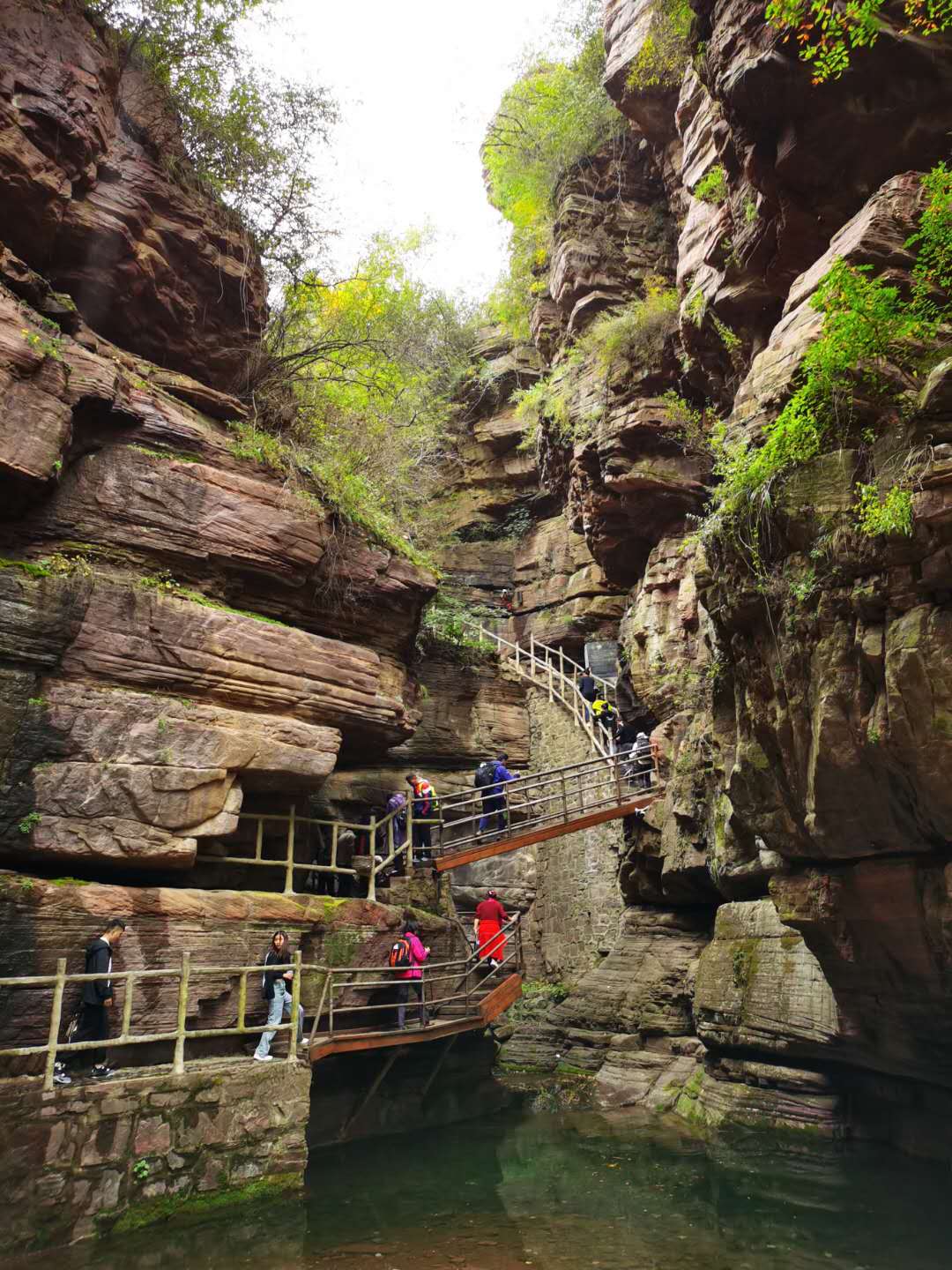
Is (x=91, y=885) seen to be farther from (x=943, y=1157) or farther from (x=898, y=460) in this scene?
(x=943, y=1157)

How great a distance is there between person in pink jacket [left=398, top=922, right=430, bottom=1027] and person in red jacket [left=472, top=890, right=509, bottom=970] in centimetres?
181

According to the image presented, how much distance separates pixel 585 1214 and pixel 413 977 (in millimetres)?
4055

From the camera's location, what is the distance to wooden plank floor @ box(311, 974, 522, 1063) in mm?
10359

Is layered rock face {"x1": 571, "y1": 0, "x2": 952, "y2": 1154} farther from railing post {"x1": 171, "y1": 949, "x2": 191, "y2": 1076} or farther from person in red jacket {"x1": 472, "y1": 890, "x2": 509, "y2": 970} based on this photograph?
railing post {"x1": 171, "y1": 949, "x2": 191, "y2": 1076}

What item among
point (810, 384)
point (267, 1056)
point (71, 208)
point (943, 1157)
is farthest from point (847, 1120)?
point (71, 208)

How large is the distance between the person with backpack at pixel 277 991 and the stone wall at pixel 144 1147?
46 cm

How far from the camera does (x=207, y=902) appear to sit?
10.5 m

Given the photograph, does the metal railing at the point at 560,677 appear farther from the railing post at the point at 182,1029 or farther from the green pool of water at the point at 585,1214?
the railing post at the point at 182,1029

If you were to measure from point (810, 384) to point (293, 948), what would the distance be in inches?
351

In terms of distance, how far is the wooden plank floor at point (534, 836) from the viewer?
46.4 feet

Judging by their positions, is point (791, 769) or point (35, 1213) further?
point (791, 769)

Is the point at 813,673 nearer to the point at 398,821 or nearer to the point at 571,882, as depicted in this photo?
the point at 398,821

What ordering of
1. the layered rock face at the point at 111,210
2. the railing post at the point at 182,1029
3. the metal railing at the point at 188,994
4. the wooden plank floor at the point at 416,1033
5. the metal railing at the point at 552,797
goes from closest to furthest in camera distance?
the metal railing at the point at 188,994 → the railing post at the point at 182,1029 → the wooden plank floor at the point at 416,1033 → the layered rock face at the point at 111,210 → the metal railing at the point at 552,797

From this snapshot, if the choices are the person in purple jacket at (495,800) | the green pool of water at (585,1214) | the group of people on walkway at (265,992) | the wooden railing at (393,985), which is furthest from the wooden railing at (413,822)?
the green pool of water at (585,1214)
